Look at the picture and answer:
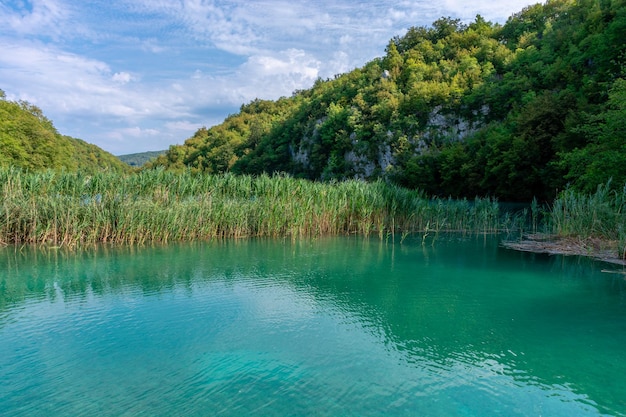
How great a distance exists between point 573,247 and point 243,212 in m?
10.2

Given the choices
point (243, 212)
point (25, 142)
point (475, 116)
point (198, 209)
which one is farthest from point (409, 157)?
point (25, 142)

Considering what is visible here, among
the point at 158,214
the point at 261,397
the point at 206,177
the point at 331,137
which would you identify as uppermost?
the point at 331,137

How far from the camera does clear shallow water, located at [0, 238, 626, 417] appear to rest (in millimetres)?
3980

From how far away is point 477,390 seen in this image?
421 centimetres

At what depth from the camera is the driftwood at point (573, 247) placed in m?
11.1

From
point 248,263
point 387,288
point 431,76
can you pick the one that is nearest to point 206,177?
point 248,263

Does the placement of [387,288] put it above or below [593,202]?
below

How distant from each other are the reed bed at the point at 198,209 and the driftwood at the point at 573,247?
12.3ft

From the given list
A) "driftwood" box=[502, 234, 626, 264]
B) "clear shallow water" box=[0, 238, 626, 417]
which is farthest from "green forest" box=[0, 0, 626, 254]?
"clear shallow water" box=[0, 238, 626, 417]

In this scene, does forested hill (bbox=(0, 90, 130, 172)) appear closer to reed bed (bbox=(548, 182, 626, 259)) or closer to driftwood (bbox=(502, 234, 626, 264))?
driftwood (bbox=(502, 234, 626, 264))

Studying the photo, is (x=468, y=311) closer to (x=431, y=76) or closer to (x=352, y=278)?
(x=352, y=278)

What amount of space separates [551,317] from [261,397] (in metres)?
4.84

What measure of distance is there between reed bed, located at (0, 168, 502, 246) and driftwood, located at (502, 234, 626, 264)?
12.3ft

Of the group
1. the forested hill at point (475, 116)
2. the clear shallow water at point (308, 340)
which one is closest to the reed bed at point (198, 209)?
the clear shallow water at point (308, 340)
